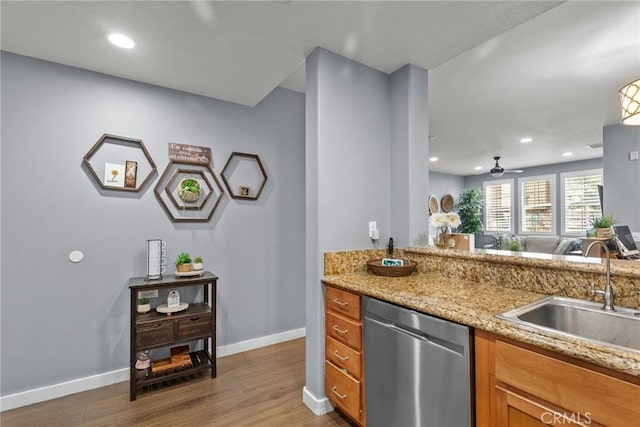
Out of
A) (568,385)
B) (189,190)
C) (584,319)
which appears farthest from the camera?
(189,190)

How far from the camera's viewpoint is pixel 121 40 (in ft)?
6.53

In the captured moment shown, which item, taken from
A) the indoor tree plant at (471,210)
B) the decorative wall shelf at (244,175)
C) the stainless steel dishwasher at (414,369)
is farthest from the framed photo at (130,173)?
the indoor tree plant at (471,210)

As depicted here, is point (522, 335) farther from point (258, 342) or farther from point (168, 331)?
point (258, 342)

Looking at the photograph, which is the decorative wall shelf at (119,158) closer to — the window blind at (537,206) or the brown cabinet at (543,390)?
the brown cabinet at (543,390)

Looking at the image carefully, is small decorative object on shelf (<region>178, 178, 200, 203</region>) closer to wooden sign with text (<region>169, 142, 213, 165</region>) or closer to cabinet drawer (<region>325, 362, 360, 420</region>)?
wooden sign with text (<region>169, 142, 213, 165</region>)

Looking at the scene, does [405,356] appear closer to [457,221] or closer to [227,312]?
[457,221]

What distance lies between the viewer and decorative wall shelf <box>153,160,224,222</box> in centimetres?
263

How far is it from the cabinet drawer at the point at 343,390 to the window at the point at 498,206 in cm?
781

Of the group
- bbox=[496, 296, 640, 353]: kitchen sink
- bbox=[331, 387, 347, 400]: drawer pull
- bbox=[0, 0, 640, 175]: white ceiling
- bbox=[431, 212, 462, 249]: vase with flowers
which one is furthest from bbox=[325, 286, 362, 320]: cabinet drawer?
bbox=[0, 0, 640, 175]: white ceiling

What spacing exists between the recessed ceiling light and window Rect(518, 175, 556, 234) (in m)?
8.55

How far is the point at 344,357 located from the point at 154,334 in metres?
1.44

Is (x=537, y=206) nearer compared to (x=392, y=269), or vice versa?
(x=392, y=269)

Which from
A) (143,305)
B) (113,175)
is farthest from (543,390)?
(113,175)

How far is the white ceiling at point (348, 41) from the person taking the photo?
1722mm
